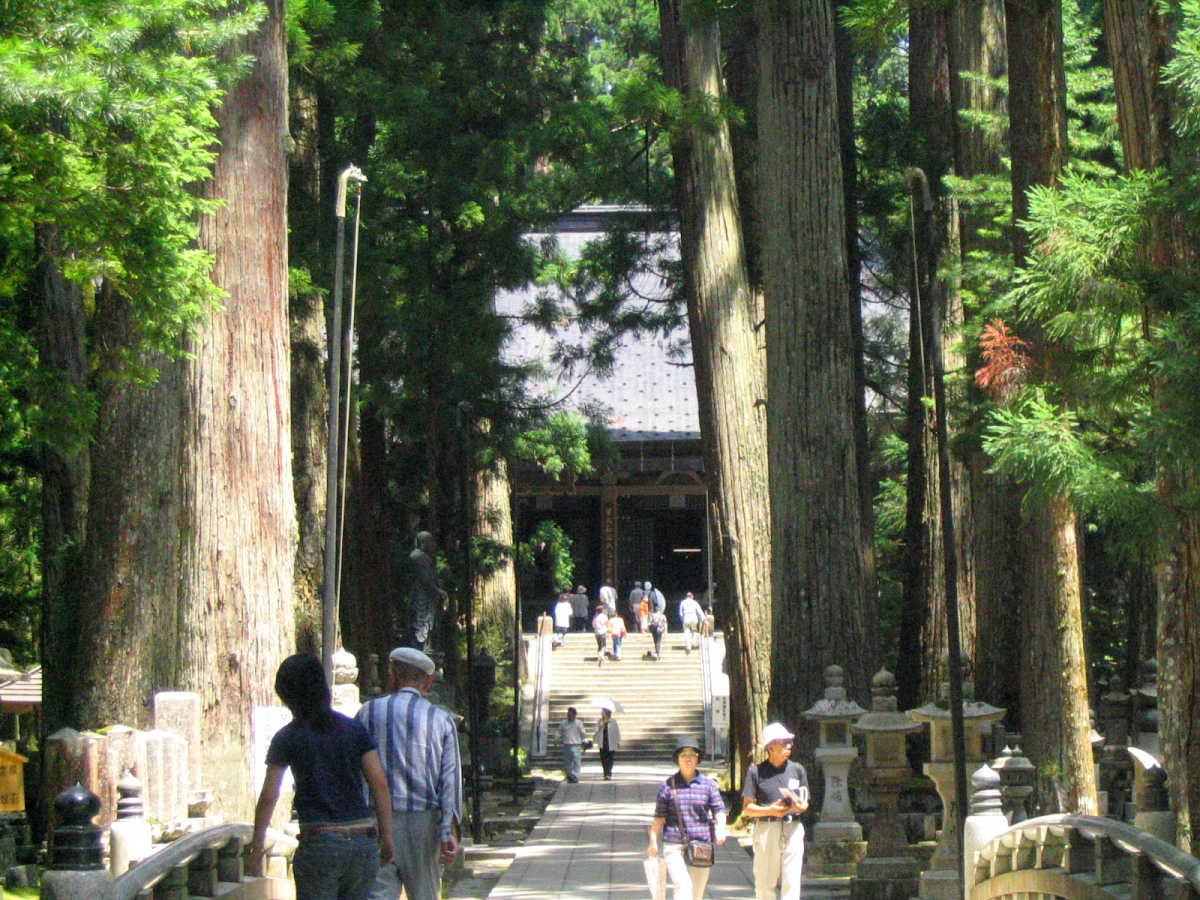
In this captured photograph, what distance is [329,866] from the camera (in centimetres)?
617

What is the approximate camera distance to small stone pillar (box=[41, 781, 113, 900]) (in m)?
5.20

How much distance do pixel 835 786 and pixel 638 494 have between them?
30575 mm

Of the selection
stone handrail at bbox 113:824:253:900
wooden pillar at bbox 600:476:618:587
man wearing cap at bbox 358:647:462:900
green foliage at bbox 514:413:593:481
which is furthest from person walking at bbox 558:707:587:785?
stone handrail at bbox 113:824:253:900

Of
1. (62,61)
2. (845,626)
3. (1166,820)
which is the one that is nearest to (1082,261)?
(1166,820)

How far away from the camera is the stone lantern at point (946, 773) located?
1228 cm

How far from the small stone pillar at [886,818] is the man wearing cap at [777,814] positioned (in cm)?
254

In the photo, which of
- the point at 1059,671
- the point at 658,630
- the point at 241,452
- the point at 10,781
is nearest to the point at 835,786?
the point at 1059,671

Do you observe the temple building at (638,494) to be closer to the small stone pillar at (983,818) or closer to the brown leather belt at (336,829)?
the small stone pillar at (983,818)

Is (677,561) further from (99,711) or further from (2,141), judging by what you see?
(2,141)

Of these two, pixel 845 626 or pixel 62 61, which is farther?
pixel 845 626

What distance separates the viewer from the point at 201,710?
10312 millimetres

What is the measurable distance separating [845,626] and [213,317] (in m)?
7.79

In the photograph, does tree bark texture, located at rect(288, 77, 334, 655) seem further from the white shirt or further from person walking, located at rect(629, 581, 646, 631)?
person walking, located at rect(629, 581, 646, 631)

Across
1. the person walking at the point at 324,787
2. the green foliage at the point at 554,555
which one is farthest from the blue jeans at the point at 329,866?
the green foliage at the point at 554,555
